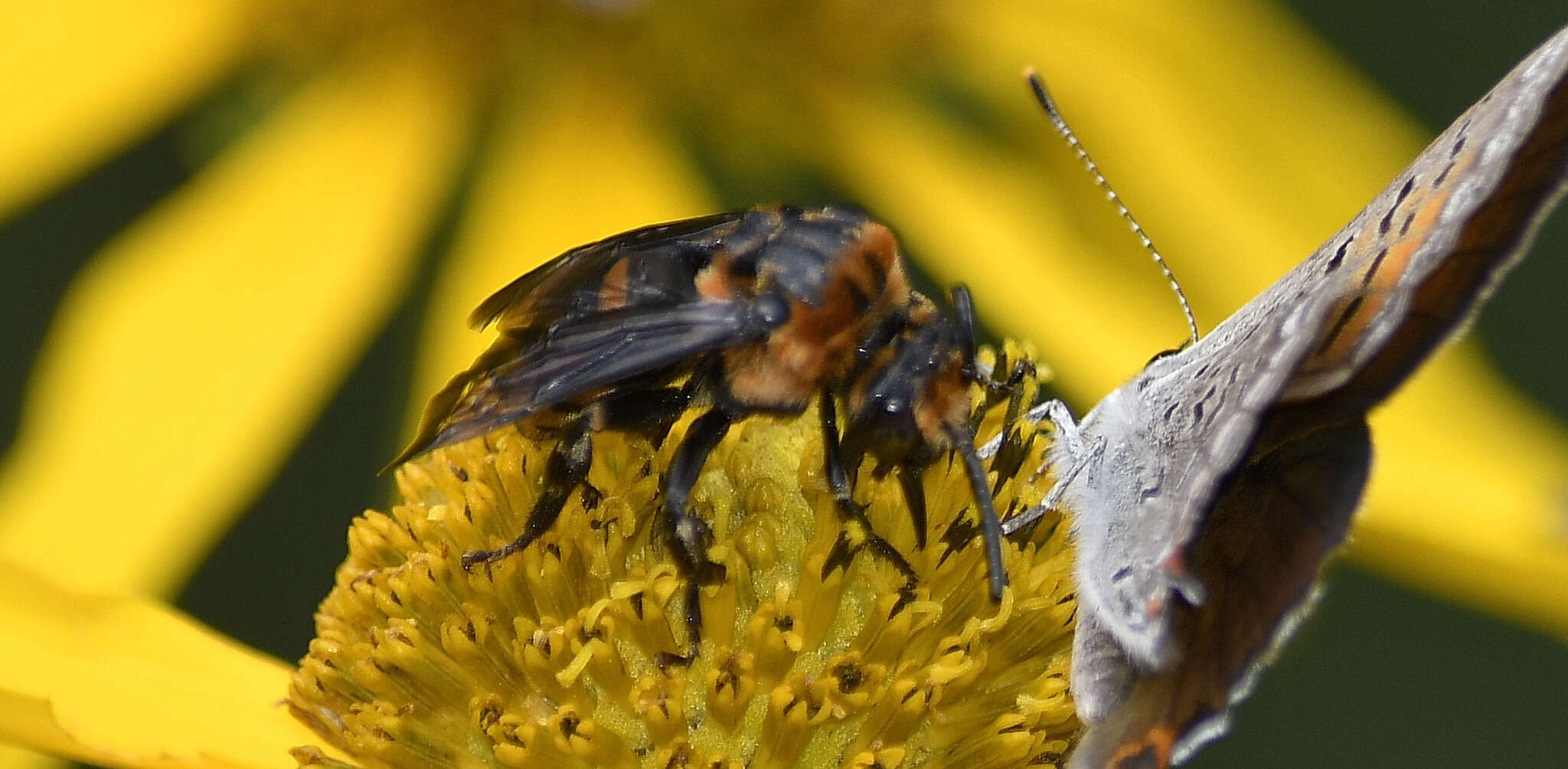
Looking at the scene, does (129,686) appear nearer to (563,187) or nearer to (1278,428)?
(1278,428)

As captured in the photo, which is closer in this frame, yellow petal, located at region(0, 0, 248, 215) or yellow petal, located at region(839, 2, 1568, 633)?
yellow petal, located at region(0, 0, 248, 215)

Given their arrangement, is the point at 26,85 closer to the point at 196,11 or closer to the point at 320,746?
the point at 196,11

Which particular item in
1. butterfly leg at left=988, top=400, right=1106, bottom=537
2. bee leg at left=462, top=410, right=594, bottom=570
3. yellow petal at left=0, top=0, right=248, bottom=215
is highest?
yellow petal at left=0, top=0, right=248, bottom=215

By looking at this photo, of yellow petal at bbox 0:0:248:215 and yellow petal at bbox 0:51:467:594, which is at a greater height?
yellow petal at bbox 0:0:248:215

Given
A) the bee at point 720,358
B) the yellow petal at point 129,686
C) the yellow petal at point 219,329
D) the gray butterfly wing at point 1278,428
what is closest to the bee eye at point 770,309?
the bee at point 720,358

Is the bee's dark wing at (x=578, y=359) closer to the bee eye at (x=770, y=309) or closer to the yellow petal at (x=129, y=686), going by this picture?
the bee eye at (x=770, y=309)

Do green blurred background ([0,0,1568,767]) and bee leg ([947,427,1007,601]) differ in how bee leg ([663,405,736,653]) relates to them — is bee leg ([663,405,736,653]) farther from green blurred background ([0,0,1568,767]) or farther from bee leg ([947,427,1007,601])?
green blurred background ([0,0,1568,767])

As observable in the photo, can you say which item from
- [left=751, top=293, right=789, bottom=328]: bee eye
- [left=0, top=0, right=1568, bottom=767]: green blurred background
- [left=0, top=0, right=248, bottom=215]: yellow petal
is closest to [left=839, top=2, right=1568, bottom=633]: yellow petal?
[left=0, top=0, right=1568, bottom=767]: green blurred background
